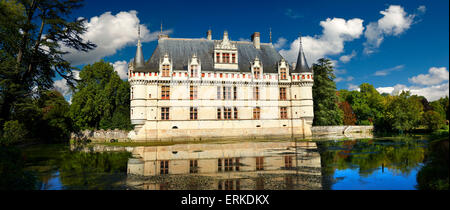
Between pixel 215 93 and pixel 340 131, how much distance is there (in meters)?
18.5

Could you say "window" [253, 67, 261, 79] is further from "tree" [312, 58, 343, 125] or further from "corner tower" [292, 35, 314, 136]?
"tree" [312, 58, 343, 125]

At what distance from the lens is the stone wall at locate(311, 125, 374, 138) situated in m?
33.2

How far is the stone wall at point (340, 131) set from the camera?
33.2 metres

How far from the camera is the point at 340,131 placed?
3606 centimetres

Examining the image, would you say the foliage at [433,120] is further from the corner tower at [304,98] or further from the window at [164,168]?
the window at [164,168]

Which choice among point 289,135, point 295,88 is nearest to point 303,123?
point 289,135

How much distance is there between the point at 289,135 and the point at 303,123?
2.34m

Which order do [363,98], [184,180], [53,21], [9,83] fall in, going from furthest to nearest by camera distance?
[363,98] < [53,21] < [9,83] < [184,180]

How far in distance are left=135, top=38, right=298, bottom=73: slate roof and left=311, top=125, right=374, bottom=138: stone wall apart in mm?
9605

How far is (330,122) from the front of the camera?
3666 cm

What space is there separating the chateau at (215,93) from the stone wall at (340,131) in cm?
252

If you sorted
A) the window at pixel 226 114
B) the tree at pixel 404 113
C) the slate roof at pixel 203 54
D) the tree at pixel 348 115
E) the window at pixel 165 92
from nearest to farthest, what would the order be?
the window at pixel 165 92, the slate roof at pixel 203 54, the window at pixel 226 114, the tree at pixel 404 113, the tree at pixel 348 115

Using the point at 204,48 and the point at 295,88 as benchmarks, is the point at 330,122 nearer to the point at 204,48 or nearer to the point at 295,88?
the point at 295,88

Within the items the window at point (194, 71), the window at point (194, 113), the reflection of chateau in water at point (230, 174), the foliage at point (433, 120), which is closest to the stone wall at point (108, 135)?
the window at point (194, 113)
